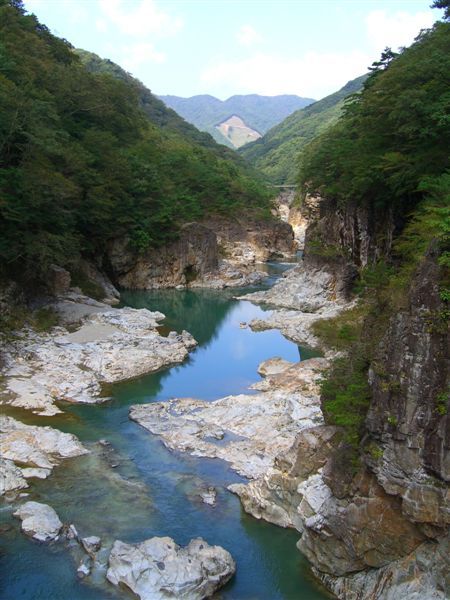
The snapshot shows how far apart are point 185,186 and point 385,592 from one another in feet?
133

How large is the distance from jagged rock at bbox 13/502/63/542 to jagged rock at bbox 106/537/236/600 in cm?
133

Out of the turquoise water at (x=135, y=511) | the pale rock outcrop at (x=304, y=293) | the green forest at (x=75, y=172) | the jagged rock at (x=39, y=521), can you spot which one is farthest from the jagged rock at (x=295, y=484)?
the pale rock outcrop at (x=304, y=293)

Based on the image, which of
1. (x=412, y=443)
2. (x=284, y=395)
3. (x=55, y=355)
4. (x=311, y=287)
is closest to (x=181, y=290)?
(x=311, y=287)

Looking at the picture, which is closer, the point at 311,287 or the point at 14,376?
the point at 14,376

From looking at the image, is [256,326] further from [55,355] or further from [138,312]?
[55,355]

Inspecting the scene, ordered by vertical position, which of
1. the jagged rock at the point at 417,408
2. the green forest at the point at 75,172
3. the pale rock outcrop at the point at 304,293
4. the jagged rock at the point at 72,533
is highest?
the green forest at the point at 75,172

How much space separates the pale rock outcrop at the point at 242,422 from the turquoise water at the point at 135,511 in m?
0.49

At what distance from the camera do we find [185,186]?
4609cm

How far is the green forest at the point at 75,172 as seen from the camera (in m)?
22.4

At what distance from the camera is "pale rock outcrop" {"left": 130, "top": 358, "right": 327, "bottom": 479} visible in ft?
46.4

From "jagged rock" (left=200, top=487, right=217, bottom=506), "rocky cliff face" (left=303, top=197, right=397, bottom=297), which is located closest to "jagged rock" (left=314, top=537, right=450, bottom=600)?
"jagged rock" (left=200, top=487, right=217, bottom=506)

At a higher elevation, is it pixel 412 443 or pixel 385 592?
pixel 412 443

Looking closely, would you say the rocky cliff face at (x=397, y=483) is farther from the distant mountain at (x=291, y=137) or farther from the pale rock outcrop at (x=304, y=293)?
the distant mountain at (x=291, y=137)

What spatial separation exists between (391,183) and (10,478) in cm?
1736
